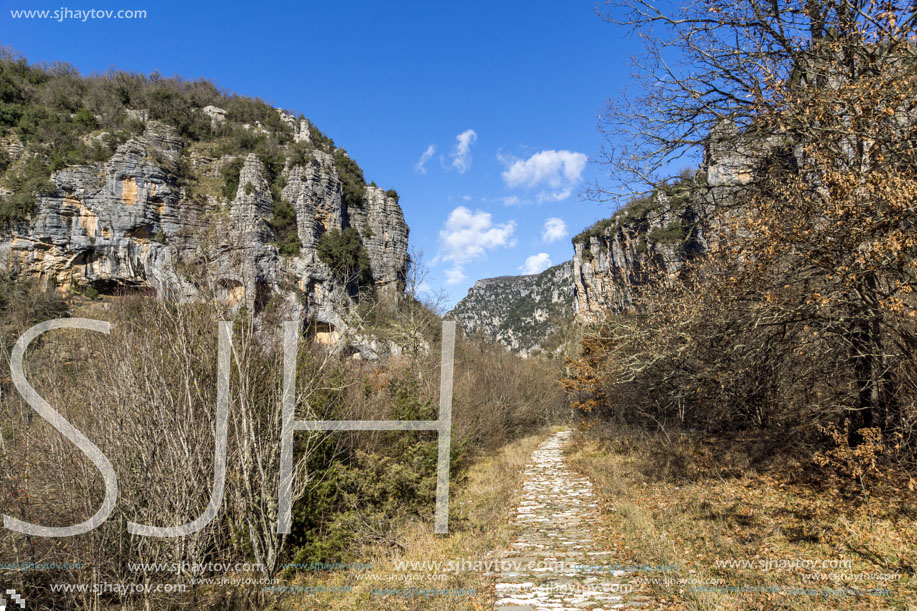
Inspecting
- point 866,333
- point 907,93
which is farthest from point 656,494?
point 907,93

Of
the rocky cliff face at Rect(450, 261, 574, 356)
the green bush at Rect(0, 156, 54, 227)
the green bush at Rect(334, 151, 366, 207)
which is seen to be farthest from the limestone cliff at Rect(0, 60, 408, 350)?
the rocky cliff face at Rect(450, 261, 574, 356)

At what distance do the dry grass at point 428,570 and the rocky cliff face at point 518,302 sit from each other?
255 ft

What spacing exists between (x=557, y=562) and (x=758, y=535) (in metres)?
2.51

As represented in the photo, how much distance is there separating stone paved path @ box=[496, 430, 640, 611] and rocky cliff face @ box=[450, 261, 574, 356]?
7760 centimetres

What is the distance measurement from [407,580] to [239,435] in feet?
9.21

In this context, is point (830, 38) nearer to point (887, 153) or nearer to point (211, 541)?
point (887, 153)

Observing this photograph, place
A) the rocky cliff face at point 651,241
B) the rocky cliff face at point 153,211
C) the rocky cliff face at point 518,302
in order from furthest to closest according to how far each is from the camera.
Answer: the rocky cliff face at point 518,302
the rocky cliff face at point 153,211
the rocky cliff face at point 651,241

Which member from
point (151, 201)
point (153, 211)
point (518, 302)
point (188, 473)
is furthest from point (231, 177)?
point (518, 302)

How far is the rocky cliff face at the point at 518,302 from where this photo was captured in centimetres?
9419

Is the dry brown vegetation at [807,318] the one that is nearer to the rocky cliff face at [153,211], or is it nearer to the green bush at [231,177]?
the rocky cliff face at [153,211]

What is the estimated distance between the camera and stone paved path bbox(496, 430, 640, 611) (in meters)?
4.59

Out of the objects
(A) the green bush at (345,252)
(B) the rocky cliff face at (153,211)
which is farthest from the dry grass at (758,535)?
(A) the green bush at (345,252)

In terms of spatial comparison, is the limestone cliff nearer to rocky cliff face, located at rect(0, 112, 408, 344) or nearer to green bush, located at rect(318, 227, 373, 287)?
rocky cliff face, located at rect(0, 112, 408, 344)

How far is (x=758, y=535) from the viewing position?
18.2 feet
